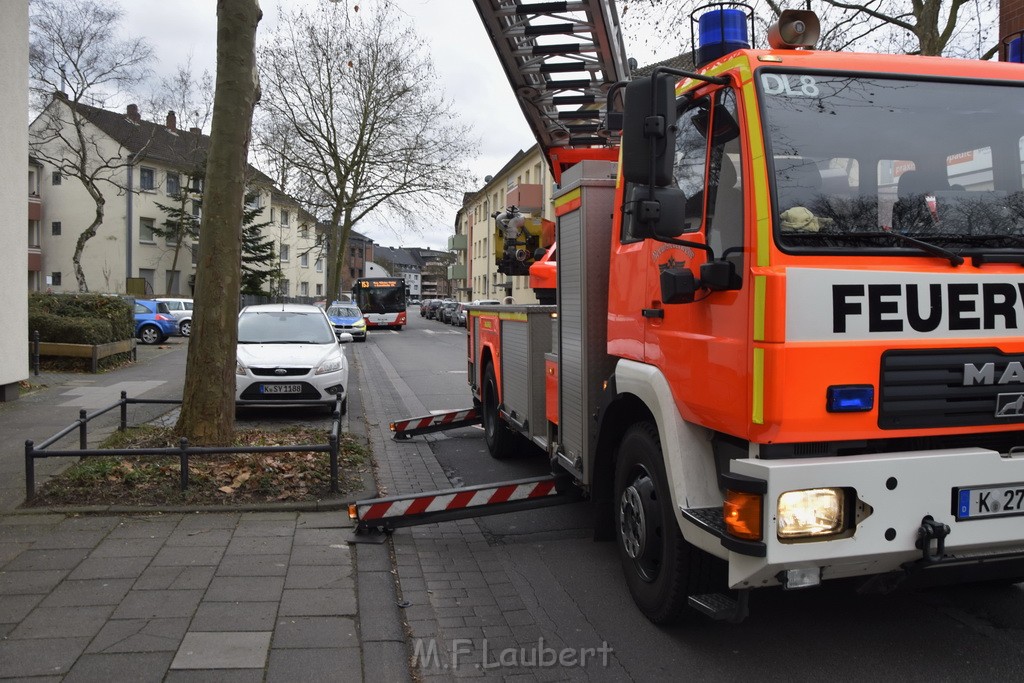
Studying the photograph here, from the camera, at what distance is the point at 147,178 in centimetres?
5188

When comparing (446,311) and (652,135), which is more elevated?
(652,135)

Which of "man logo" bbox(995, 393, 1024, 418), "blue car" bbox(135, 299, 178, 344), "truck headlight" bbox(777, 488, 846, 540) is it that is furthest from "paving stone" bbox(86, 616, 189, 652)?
"blue car" bbox(135, 299, 178, 344)

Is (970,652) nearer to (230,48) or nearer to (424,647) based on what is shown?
(424,647)

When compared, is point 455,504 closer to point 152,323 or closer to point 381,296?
point 152,323

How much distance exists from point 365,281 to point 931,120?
47.4m

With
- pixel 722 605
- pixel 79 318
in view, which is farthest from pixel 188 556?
pixel 79 318

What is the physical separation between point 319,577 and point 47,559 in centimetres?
168

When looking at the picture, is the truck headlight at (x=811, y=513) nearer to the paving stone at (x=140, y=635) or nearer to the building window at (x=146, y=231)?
the paving stone at (x=140, y=635)

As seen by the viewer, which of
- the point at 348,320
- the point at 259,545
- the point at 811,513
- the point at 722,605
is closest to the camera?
the point at 811,513

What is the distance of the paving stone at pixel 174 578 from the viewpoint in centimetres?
452

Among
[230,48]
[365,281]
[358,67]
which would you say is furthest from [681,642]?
[365,281]

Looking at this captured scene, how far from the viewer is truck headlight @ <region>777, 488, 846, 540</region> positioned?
3.01 m

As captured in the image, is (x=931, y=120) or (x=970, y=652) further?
(x=970, y=652)

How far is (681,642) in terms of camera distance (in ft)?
13.0
